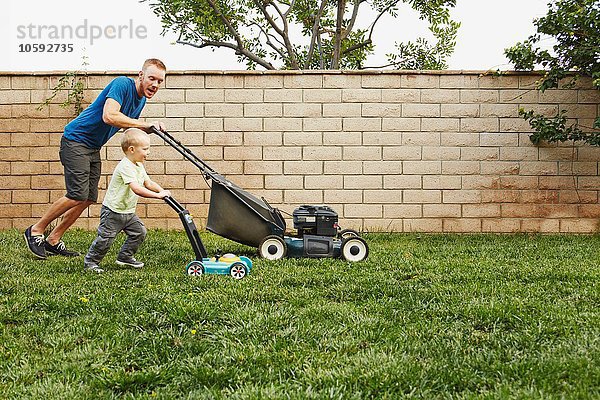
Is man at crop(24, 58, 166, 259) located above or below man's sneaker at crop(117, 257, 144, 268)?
above

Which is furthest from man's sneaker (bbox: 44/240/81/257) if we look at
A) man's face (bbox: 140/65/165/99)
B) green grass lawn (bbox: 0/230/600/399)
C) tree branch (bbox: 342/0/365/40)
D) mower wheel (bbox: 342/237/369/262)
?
tree branch (bbox: 342/0/365/40)

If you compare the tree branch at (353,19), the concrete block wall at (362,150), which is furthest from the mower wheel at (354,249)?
the tree branch at (353,19)

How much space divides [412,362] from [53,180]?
5.92m

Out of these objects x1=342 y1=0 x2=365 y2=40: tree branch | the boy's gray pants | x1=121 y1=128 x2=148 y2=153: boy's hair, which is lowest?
the boy's gray pants

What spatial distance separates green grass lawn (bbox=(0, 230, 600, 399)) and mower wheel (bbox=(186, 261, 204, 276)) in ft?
0.46

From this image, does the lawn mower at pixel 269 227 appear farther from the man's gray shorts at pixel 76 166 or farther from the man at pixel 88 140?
the man's gray shorts at pixel 76 166

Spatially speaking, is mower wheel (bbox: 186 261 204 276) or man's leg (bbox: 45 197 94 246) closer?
mower wheel (bbox: 186 261 204 276)

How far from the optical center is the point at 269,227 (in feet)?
17.9

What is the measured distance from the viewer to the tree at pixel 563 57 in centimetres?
Result: 714

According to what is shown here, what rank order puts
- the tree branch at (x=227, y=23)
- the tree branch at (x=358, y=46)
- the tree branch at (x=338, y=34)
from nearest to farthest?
the tree branch at (x=227, y=23) < the tree branch at (x=338, y=34) < the tree branch at (x=358, y=46)

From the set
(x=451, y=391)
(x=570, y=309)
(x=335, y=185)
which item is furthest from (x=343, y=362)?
(x=335, y=185)

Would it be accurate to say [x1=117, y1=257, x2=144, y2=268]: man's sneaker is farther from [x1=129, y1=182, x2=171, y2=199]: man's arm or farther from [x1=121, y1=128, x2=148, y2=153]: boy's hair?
[x1=121, y1=128, x2=148, y2=153]: boy's hair

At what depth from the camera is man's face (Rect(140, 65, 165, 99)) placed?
5.14 metres

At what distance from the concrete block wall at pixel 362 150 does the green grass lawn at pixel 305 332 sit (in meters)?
2.66
